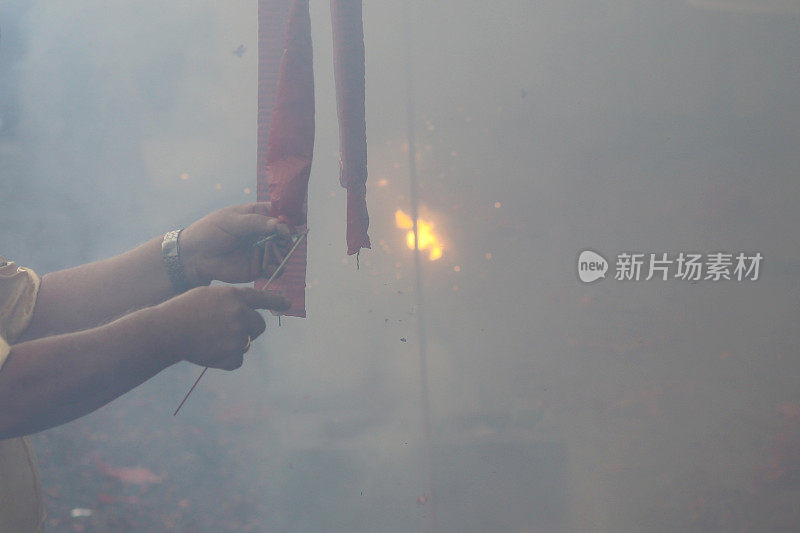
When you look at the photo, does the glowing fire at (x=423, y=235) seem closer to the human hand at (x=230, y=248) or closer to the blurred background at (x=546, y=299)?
the blurred background at (x=546, y=299)

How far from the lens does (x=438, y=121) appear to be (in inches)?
45.6

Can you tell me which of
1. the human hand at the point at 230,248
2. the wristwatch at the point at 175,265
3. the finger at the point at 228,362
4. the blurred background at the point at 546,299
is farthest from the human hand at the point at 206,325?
the blurred background at the point at 546,299

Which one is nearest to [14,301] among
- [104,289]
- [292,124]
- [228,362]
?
[104,289]

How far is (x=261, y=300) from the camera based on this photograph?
0.77 m

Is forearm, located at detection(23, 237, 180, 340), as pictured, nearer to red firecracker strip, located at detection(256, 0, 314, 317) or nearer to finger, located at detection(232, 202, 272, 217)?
finger, located at detection(232, 202, 272, 217)

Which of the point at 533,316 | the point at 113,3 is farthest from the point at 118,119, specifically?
the point at 533,316

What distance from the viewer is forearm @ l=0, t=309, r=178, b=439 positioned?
2.05 ft

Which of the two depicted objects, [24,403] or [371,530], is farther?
[371,530]

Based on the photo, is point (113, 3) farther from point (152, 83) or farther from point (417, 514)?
point (417, 514)

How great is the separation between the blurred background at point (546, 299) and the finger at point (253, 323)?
0.39 metres

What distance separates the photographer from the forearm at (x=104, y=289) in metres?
0.88

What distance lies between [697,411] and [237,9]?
146 cm

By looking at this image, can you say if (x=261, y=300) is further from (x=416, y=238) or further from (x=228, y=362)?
(x=416, y=238)

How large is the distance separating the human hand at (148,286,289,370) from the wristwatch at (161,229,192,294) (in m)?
0.24
